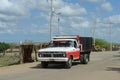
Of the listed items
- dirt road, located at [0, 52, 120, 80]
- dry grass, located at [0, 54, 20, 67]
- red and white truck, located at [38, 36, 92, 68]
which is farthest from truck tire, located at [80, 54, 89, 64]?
dry grass, located at [0, 54, 20, 67]

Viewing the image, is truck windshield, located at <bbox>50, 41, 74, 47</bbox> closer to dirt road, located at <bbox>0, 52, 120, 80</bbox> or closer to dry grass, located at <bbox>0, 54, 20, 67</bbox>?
dirt road, located at <bbox>0, 52, 120, 80</bbox>

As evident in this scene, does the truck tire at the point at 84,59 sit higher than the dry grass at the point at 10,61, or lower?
higher

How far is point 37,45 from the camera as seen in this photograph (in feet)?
115

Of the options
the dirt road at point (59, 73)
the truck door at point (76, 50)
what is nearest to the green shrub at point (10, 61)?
the truck door at point (76, 50)

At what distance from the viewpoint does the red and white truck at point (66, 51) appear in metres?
26.3

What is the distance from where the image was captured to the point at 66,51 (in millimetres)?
26203

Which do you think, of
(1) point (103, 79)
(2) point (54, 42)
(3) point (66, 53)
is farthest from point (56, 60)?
(1) point (103, 79)

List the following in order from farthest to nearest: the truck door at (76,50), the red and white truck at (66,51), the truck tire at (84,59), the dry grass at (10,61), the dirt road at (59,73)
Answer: the dry grass at (10,61)
the truck tire at (84,59)
the truck door at (76,50)
the red and white truck at (66,51)
the dirt road at (59,73)

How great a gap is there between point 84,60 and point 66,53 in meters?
5.36

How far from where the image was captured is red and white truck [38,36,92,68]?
2630 cm

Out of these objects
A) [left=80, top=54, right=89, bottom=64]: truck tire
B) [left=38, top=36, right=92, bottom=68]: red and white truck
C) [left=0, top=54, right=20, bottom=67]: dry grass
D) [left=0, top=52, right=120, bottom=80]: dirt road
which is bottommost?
[left=0, top=52, right=120, bottom=80]: dirt road

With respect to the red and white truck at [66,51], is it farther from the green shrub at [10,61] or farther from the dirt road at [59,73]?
the green shrub at [10,61]

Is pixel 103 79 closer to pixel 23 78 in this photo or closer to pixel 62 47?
pixel 23 78

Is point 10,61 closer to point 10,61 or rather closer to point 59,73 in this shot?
point 10,61
